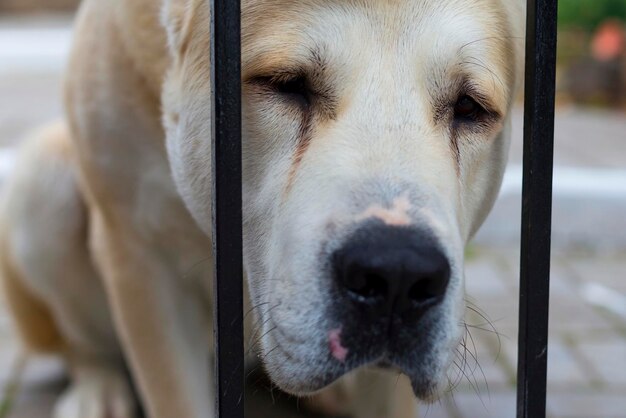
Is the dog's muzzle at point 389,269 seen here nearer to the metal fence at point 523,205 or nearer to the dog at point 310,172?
the dog at point 310,172

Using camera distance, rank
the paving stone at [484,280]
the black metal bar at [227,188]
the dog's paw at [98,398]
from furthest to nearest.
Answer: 1. the paving stone at [484,280]
2. the dog's paw at [98,398]
3. the black metal bar at [227,188]

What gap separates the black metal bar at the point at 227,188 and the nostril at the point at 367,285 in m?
0.17

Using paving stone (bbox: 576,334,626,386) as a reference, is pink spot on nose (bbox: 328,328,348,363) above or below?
above

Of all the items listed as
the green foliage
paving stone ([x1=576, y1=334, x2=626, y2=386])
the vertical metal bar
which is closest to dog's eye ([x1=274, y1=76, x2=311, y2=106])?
the vertical metal bar

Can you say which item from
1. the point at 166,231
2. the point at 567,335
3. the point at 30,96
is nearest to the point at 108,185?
the point at 166,231

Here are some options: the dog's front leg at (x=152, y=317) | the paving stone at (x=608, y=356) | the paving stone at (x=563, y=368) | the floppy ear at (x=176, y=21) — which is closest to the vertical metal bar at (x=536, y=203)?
the floppy ear at (x=176, y=21)

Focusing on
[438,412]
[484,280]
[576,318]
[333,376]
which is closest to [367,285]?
[333,376]

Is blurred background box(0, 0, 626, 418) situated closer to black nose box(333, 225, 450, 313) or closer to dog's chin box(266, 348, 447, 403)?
dog's chin box(266, 348, 447, 403)

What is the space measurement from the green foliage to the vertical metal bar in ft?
24.6

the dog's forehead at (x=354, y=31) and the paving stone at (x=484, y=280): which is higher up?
the dog's forehead at (x=354, y=31)

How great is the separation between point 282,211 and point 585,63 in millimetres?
6938

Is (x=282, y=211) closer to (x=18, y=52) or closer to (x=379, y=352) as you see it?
(x=379, y=352)

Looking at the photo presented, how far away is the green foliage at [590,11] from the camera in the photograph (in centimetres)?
848

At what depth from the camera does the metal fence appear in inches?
54.6
